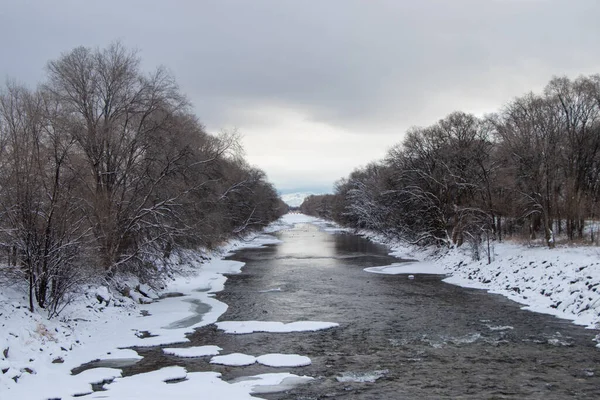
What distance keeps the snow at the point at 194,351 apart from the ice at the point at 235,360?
1.69ft

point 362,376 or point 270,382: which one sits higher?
point 270,382

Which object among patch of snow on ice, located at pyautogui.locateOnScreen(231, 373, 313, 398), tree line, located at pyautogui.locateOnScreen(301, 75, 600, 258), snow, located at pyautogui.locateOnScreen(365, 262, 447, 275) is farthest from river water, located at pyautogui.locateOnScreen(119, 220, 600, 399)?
tree line, located at pyautogui.locateOnScreen(301, 75, 600, 258)

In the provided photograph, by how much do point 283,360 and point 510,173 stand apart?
25385mm

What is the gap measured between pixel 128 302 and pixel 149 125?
8263 mm

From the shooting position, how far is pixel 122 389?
31.9ft

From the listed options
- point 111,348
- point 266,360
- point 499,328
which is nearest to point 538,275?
point 499,328

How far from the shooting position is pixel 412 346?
13297 mm

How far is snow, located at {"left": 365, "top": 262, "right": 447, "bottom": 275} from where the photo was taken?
3162 cm

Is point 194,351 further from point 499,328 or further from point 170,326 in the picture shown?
point 499,328

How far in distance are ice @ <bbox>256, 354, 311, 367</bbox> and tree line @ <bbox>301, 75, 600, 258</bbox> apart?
19.4 meters

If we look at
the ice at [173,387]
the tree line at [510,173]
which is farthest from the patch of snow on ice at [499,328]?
the tree line at [510,173]

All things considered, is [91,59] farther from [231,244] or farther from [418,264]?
[231,244]

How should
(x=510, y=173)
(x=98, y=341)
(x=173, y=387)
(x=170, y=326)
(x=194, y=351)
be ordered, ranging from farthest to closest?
(x=510, y=173) → (x=170, y=326) → (x=98, y=341) → (x=194, y=351) → (x=173, y=387)

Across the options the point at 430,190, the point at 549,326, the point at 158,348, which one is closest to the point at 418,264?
the point at 430,190
